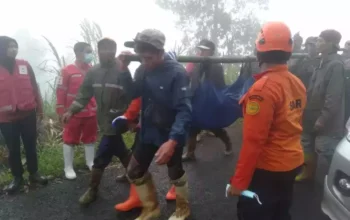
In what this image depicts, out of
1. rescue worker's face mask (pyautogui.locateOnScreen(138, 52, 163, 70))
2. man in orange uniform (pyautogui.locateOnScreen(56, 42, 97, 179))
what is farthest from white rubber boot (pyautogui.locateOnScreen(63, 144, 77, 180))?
rescue worker's face mask (pyautogui.locateOnScreen(138, 52, 163, 70))

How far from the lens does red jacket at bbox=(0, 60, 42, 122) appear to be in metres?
3.85

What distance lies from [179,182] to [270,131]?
1.33 metres

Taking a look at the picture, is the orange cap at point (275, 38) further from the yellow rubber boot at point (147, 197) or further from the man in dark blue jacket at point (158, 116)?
the yellow rubber boot at point (147, 197)

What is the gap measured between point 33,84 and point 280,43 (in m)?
3.27

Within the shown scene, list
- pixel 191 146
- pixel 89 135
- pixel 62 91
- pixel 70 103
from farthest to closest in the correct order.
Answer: pixel 191 146, pixel 89 135, pixel 70 103, pixel 62 91

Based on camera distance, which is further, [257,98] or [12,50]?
[12,50]

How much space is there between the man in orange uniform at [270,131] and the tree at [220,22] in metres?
12.9

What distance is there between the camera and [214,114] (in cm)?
420

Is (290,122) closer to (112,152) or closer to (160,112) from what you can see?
(160,112)

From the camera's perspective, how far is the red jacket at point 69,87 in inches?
173

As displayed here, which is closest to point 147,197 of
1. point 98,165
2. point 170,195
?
point 170,195

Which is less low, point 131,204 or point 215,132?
point 215,132

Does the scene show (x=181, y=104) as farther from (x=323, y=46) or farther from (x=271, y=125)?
(x=323, y=46)

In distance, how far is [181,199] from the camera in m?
3.20
